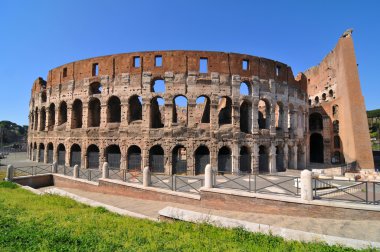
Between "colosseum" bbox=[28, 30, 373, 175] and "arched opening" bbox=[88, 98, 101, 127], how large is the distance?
3.8 inches

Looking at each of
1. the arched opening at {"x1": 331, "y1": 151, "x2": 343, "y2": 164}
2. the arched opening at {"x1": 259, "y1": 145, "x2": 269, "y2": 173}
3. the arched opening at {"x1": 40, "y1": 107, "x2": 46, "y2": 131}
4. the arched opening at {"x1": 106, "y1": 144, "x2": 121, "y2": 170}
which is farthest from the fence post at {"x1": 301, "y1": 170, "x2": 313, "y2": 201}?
the arched opening at {"x1": 40, "y1": 107, "x2": 46, "y2": 131}

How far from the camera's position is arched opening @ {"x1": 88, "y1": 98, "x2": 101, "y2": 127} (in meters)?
19.9

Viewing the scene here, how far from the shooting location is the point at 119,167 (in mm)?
18188

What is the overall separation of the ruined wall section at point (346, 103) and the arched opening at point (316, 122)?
4.87 ft

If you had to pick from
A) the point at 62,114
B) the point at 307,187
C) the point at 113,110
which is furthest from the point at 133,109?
the point at 307,187

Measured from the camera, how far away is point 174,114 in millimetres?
19281

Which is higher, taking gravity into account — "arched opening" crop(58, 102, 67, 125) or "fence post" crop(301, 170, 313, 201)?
"arched opening" crop(58, 102, 67, 125)

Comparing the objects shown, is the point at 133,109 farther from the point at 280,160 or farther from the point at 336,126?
the point at 336,126

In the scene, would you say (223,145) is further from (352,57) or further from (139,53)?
(352,57)

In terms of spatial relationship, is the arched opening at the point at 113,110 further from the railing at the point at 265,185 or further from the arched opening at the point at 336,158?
the arched opening at the point at 336,158

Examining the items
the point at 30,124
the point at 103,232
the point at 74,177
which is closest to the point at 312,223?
the point at 103,232

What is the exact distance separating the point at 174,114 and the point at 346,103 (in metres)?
18.2

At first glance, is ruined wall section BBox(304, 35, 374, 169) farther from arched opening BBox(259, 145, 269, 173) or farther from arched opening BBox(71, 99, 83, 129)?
arched opening BBox(71, 99, 83, 129)

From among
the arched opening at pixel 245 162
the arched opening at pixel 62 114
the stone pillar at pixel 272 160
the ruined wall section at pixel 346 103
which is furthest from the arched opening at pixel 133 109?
the ruined wall section at pixel 346 103
